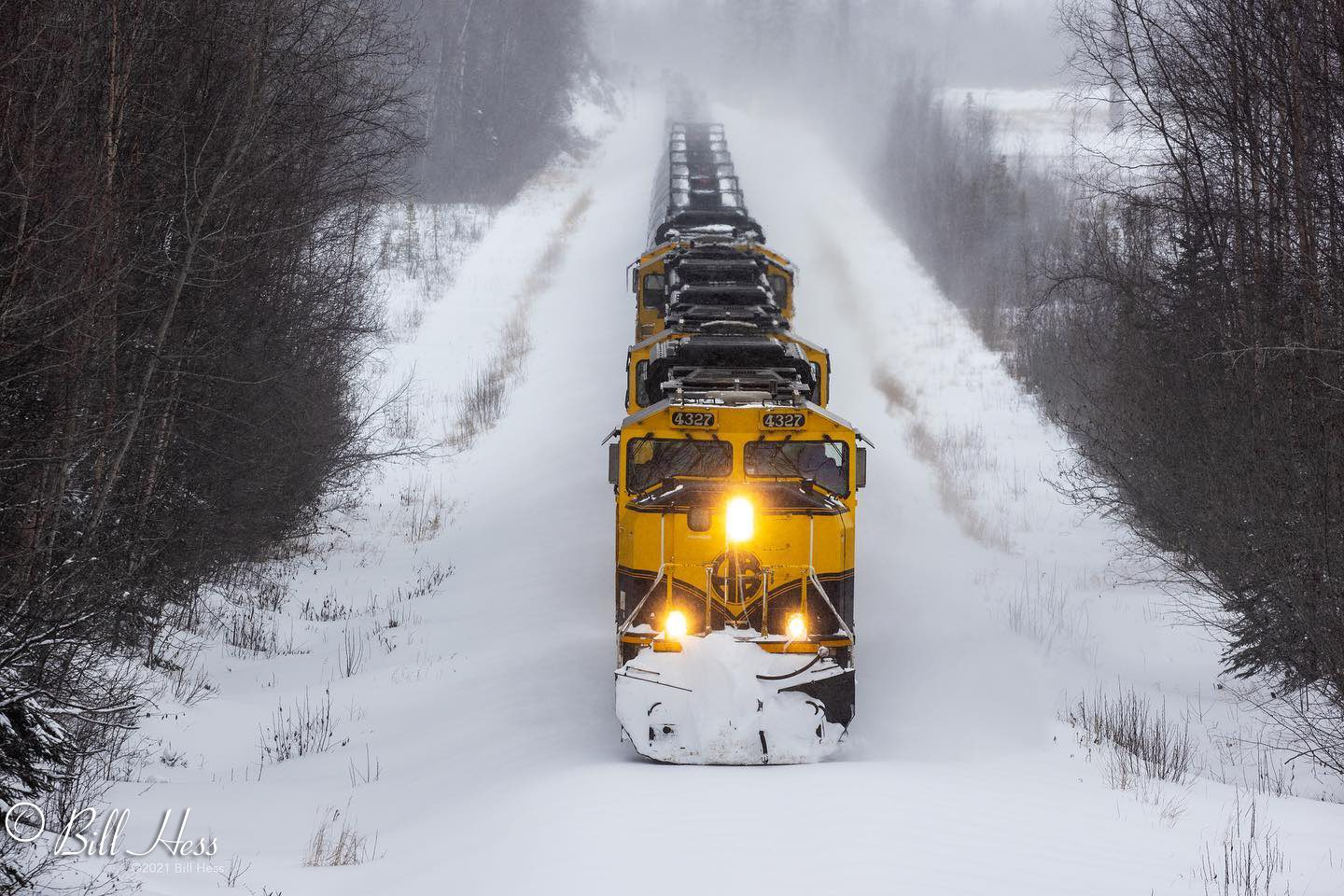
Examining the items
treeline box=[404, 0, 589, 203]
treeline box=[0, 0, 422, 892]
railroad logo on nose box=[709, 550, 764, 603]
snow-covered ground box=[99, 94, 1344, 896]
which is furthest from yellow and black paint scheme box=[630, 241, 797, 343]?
treeline box=[404, 0, 589, 203]

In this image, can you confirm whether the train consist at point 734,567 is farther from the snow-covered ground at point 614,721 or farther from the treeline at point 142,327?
the treeline at point 142,327

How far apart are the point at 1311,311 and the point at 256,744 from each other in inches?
446

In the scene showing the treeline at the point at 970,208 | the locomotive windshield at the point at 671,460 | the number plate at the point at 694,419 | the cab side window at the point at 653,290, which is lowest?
the locomotive windshield at the point at 671,460

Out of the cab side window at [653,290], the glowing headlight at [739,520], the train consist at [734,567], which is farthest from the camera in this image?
the cab side window at [653,290]

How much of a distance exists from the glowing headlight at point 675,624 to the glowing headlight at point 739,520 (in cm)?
87

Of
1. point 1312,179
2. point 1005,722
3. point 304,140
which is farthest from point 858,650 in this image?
point 304,140

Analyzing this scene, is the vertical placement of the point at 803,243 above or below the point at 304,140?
above

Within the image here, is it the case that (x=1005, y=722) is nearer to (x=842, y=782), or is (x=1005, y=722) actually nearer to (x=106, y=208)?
(x=842, y=782)

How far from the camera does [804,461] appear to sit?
33.4 feet

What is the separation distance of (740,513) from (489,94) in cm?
5140

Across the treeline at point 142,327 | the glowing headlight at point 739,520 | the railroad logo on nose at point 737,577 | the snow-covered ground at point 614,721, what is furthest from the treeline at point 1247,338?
the treeline at point 142,327

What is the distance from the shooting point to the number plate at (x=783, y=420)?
33.0ft

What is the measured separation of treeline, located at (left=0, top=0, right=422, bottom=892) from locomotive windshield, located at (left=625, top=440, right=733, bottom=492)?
406 cm

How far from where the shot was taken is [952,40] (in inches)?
5271
